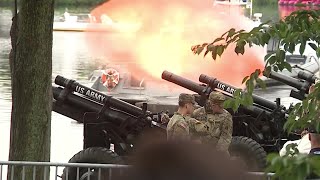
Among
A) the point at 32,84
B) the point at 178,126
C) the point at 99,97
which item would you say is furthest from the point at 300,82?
the point at 32,84

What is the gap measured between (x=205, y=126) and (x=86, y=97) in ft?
7.18

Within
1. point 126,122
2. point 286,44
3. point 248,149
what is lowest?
point 248,149

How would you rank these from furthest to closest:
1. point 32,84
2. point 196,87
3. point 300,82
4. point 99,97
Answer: point 300,82
point 196,87
point 99,97
point 32,84

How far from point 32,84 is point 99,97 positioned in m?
3.27

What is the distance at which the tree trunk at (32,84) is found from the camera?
24.9 feet

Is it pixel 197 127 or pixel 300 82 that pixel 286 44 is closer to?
pixel 197 127

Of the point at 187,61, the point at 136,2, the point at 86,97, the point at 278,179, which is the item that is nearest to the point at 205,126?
the point at 86,97

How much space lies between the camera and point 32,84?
301 inches

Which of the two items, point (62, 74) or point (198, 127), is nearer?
point (198, 127)

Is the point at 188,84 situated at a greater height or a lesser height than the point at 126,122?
greater

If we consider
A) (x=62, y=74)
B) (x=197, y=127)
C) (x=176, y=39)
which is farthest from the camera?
(x=62, y=74)

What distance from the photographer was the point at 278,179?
A: 4.09 meters

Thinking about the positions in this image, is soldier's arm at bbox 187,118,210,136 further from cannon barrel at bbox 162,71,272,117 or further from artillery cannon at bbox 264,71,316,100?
artillery cannon at bbox 264,71,316,100

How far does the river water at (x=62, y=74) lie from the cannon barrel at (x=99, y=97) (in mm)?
2981
